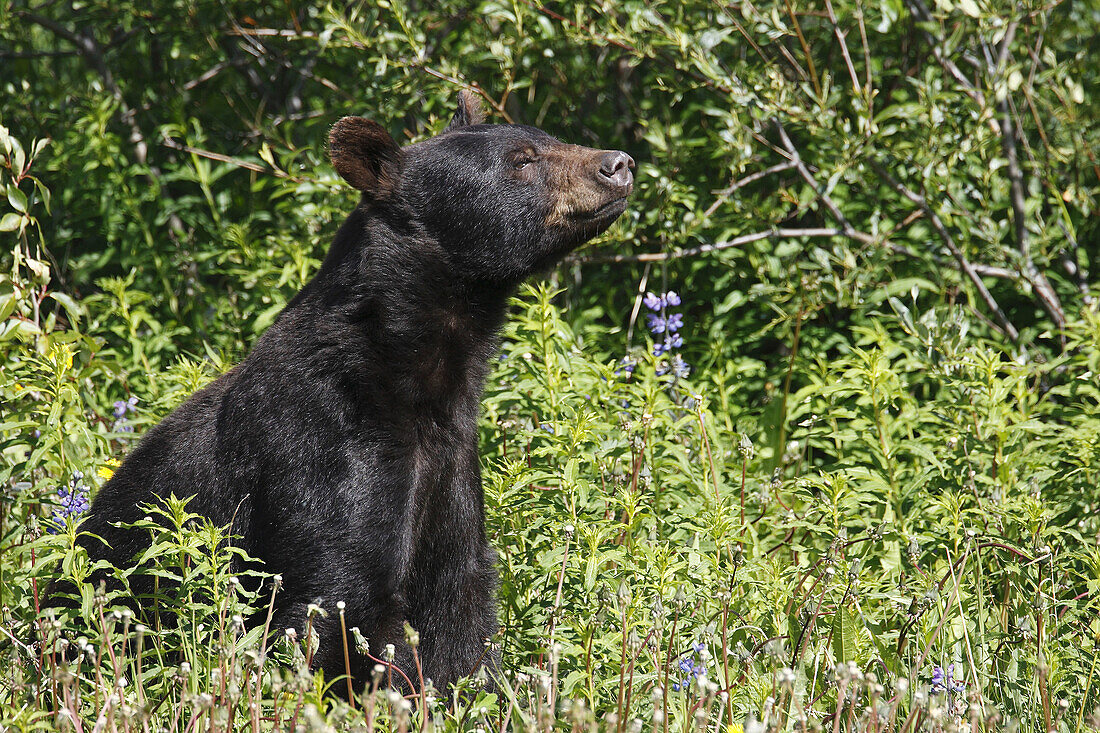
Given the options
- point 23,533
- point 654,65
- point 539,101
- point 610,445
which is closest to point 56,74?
point 539,101

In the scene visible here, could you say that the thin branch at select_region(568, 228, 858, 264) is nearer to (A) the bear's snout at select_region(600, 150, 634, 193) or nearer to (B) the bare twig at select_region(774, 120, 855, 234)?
(B) the bare twig at select_region(774, 120, 855, 234)

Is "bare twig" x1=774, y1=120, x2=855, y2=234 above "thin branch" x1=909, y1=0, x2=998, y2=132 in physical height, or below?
below

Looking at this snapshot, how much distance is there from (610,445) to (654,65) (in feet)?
9.43

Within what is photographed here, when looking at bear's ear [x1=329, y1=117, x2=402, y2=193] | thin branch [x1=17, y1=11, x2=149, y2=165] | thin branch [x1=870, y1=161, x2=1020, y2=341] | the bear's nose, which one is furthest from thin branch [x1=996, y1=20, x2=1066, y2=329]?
thin branch [x1=17, y1=11, x2=149, y2=165]

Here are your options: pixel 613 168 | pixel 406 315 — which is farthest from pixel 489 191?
pixel 406 315

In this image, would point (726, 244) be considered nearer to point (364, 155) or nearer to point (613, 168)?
point (613, 168)

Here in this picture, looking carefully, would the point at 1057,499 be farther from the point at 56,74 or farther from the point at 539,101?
the point at 56,74

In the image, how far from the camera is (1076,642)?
11.3 ft

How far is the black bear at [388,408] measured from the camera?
10.8ft

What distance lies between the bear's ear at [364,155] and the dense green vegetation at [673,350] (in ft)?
2.52

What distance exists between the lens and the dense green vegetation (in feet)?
9.77

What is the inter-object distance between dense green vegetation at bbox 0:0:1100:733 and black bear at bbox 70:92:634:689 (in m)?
0.20

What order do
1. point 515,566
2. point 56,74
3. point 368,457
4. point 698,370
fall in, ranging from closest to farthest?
1. point 368,457
2. point 515,566
3. point 698,370
4. point 56,74

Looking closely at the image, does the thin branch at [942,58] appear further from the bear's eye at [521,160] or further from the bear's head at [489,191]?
the bear's eye at [521,160]
